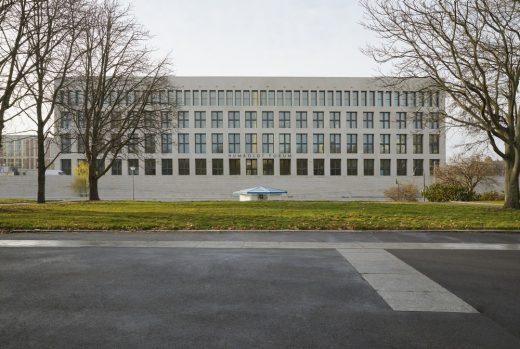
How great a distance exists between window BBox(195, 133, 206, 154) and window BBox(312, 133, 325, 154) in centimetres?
1825

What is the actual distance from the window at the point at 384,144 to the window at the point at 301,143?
41.9 feet

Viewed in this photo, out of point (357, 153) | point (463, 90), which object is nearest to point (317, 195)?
point (357, 153)

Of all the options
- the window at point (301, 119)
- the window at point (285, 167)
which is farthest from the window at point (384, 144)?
the window at point (285, 167)

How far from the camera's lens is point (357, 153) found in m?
63.5

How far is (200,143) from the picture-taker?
63125mm

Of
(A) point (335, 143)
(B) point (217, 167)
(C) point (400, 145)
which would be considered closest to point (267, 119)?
(B) point (217, 167)

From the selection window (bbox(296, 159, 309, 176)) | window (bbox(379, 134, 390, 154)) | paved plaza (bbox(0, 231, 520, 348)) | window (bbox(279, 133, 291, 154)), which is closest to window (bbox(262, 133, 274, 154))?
window (bbox(279, 133, 291, 154))

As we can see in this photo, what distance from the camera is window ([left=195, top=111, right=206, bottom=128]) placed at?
63.3 meters

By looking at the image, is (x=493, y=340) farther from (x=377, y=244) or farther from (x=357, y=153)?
(x=357, y=153)

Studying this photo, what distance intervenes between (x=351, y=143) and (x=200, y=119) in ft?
84.3

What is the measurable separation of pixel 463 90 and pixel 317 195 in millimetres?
37615

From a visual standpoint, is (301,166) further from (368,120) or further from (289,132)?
(368,120)

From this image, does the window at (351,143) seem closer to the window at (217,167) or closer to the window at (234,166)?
the window at (234,166)

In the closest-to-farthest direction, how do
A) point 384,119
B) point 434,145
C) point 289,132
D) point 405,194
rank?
point 405,194, point 289,132, point 384,119, point 434,145
